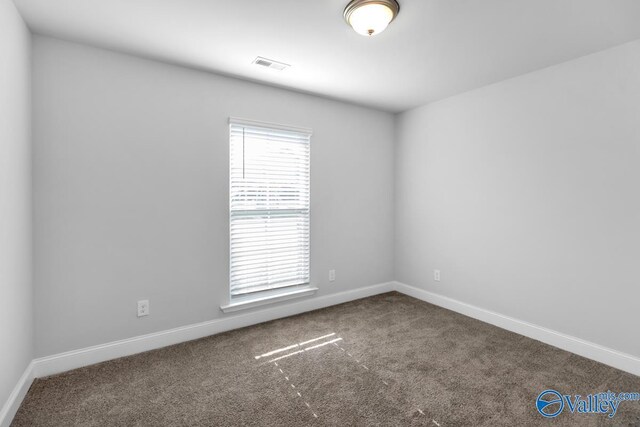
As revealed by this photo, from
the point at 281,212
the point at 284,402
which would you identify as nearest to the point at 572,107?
the point at 281,212

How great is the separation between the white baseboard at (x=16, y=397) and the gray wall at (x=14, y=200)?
0.14 ft

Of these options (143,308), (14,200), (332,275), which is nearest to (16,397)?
(143,308)

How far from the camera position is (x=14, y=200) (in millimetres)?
1876

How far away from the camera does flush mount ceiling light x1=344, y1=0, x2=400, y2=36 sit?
70.9 inches

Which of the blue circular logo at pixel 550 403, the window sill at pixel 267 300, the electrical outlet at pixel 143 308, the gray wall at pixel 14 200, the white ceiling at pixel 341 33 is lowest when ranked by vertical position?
the blue circular logo at pixel 550 403

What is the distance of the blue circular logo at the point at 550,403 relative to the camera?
1865 mm

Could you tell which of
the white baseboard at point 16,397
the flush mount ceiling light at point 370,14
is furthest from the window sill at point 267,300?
the flush mount ceiling light at point 370,14

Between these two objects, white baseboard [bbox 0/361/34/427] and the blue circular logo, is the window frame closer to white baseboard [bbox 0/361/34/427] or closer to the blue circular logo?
white baseboard [bbox 0/361/34/427]

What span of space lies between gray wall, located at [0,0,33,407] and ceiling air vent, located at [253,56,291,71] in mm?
1520

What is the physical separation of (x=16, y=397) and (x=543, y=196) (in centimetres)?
413

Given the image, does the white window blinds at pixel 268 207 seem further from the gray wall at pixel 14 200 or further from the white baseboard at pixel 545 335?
the white baseboard at pixel 545 335

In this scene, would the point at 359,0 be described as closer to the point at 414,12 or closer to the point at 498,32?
the point at 414,12

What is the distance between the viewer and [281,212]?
3316 millimetres

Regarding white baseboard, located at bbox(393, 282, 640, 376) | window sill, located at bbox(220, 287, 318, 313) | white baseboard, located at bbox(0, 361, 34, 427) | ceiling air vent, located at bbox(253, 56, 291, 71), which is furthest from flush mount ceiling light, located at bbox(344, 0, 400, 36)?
white baseboard, located at bbox(0, 361, 34, 427)
